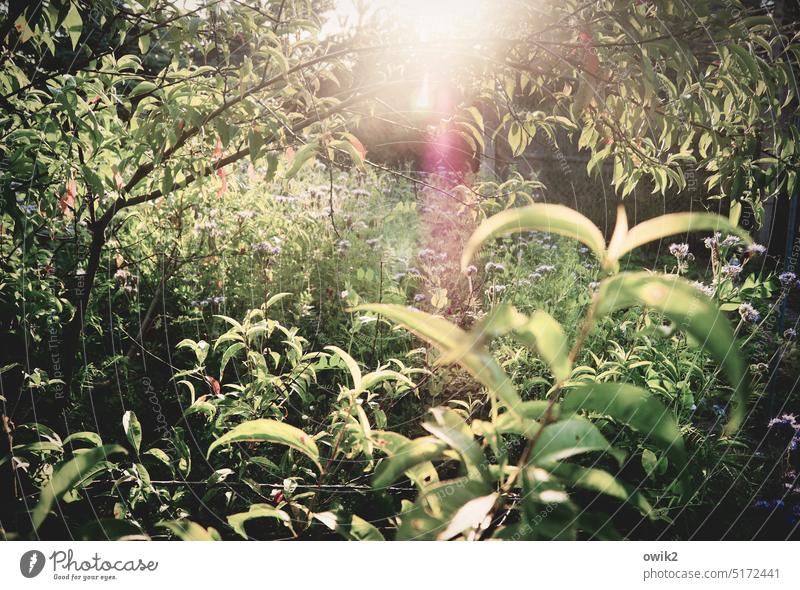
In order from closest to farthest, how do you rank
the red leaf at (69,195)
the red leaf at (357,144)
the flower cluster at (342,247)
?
1. the red leaf at (357,144)
2. the red leaf at (69,195)
3. the flower cluster at (342,247)

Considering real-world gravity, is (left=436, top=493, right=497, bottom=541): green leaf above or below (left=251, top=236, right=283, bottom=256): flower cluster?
above

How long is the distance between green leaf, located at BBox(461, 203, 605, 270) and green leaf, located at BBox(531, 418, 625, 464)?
13cm

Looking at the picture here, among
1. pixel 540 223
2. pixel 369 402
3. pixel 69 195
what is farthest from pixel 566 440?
pixel 69 195

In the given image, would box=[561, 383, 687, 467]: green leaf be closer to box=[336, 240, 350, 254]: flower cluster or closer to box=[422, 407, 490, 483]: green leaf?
box=[422, 407, 490, 483]: green leaf

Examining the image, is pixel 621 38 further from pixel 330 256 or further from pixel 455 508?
pixel 330 256

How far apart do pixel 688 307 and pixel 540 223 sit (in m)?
0.11

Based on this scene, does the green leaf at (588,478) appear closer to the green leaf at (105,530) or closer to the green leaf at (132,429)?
the green leaf at (105,530)

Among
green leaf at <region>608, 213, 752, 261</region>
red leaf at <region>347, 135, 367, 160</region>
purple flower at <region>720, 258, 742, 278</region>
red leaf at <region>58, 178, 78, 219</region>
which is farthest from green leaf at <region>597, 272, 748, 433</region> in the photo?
purple flower at <region>720, 258, 742, 278</region>

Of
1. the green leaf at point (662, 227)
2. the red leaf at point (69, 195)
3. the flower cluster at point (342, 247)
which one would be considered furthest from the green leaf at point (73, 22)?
the flower cluster at point (342, 247)

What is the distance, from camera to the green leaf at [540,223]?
38 centimetres

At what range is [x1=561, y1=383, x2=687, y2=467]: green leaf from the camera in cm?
39

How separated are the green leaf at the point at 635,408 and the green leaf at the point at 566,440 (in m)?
0.01

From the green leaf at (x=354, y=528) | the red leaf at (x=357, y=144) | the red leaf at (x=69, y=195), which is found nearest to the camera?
the green leaf at (x=354, y=528)
